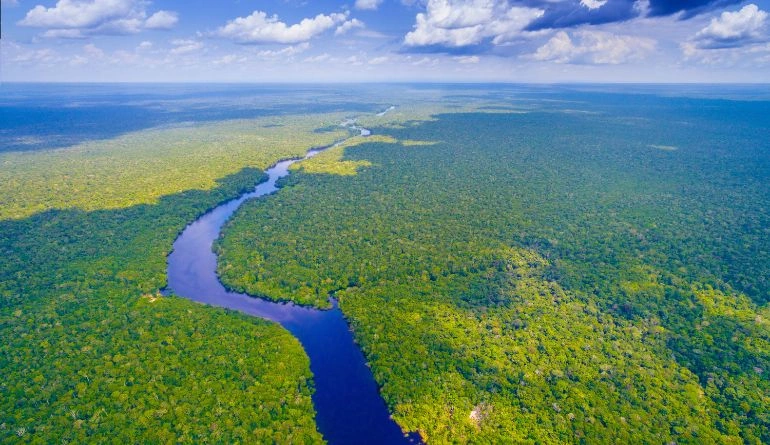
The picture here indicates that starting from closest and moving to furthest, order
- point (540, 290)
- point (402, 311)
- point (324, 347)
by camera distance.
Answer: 1. point (324, 347)
2. point (402, 311)
3. point (540, 290)

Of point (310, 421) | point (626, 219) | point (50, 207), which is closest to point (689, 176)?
point (626, 219)

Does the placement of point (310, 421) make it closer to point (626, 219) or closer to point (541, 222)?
point (541, 222)

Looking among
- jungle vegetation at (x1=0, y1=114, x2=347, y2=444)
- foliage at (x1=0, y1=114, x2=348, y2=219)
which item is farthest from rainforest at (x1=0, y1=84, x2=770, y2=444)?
foliage at (x1=0, y1=114, x2=348, y2=219)

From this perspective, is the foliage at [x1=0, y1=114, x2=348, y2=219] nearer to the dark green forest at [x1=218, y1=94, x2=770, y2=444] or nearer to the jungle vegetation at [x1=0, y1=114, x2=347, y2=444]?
the jungle vegetation at [x1=0, y1=114, x2=347, y2=444]

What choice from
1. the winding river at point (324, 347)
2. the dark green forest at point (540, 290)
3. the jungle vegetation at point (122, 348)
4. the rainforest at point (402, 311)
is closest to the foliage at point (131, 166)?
the rainforest at point (402, 311)

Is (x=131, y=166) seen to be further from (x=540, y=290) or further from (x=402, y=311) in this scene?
(x=540, y=290)

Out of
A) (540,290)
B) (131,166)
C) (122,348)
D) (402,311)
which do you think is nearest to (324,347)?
(402,311)

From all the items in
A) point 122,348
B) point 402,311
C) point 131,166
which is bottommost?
point 402,311

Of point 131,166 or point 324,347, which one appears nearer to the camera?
point 324,347
